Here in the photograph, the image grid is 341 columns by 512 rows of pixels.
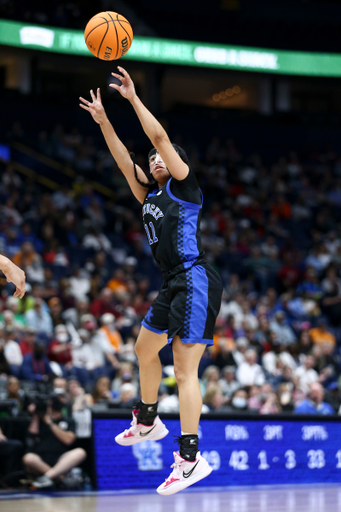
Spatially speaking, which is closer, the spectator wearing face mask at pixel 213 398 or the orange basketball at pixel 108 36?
the orange basketball at pixel 108 36

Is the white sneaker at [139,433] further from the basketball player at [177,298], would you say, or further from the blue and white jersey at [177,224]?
the blue and white jersey at [177,224]

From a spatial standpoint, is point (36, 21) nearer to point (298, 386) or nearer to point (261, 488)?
point (298, 386)

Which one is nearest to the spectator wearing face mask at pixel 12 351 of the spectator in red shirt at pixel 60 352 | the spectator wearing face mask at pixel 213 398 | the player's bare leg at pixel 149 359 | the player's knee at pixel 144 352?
the spectator in red shirt at pixel 60 352

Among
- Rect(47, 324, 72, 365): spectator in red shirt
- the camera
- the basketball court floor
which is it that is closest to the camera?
the basketball court floor

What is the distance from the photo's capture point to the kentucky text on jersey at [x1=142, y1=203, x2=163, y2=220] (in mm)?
5852

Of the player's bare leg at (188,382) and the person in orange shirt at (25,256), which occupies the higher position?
the person in orange shirt at (25,256)

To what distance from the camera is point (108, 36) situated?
600cm

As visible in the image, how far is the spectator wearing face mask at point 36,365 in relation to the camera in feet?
37.5

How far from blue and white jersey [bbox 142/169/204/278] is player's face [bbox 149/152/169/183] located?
0.56ft

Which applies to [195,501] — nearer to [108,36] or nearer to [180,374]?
[180,374]

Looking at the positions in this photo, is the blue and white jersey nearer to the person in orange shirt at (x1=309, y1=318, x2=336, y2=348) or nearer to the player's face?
the player's face

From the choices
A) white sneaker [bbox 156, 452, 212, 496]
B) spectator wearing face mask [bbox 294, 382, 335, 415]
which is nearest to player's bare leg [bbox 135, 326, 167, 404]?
white sneaker [bbox 156, 452, 212, 496]

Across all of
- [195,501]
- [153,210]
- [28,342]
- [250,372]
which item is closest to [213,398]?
[250,372]

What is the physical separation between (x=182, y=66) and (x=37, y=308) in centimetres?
1006
